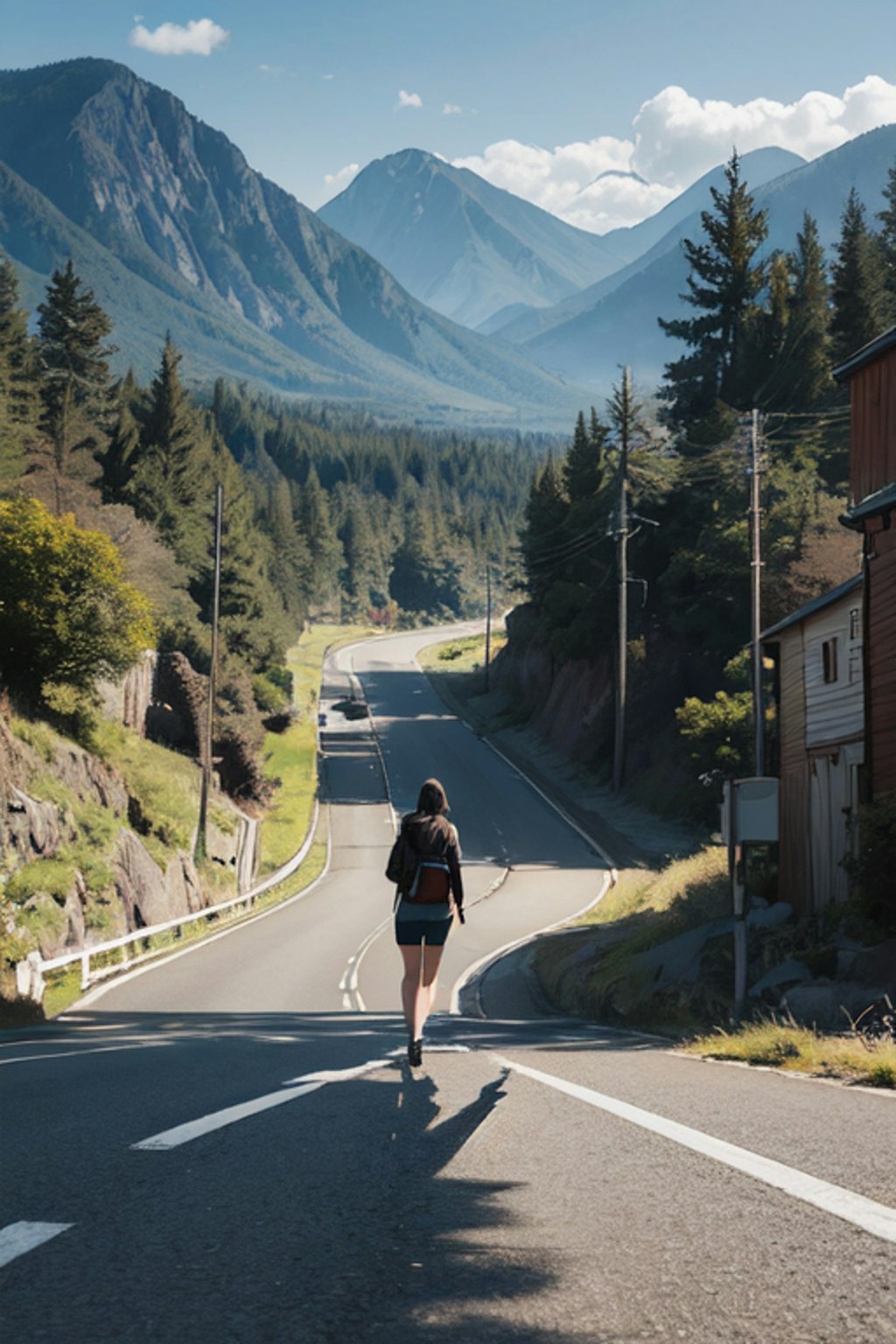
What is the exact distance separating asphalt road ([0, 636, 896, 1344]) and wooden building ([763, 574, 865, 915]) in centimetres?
1081

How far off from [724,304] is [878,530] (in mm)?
60707

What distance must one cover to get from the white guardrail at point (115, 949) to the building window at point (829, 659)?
15287 mm

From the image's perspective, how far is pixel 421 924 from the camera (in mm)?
10102

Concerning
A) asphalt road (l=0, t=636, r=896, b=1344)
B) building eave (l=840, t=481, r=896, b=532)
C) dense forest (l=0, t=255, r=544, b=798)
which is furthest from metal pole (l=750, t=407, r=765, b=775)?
asphalt road (l=0, t=636, r=896, b=1344)

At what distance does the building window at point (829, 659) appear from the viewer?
23.5 metres

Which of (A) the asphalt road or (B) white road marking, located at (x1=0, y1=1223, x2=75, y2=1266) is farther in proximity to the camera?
(B) white road marking, located at (x1=0, y1=1223, x2=75, y2=1266)

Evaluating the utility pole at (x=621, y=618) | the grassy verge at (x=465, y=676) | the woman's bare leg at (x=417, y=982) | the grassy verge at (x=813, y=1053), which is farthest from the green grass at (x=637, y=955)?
the grassy verge at (x=465, y=676)

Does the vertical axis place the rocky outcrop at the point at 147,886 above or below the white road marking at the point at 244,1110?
below

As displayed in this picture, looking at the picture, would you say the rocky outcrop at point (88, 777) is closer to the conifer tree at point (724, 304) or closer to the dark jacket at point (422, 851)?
the dark jacket at point (422, 851)

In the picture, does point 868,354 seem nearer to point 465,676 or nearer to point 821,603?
point 821,603

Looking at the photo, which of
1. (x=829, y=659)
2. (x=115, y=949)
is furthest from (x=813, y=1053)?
(x=115, y=949)

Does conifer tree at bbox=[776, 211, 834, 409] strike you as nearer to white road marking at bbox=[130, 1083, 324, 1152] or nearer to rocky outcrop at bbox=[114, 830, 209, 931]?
rocky outcrop at bbox=[114, 830, 209, 931]

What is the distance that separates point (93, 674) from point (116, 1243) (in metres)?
34.8

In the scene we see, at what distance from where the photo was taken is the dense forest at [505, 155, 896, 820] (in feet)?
170
